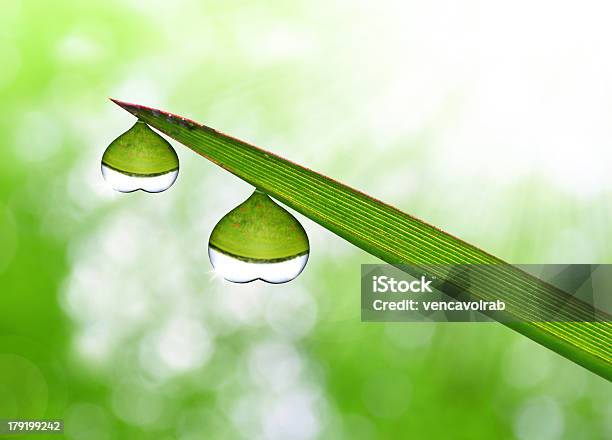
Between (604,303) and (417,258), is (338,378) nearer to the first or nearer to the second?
(604,303)

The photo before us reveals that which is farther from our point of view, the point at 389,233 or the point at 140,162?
the point at 140,162

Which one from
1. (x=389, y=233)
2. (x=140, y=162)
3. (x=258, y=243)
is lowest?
(x=389, y=233)

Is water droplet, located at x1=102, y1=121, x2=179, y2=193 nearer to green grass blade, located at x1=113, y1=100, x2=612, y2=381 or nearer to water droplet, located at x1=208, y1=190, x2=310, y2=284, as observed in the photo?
water droplet, located at x1=208, y1=190, x2=310, y2=284

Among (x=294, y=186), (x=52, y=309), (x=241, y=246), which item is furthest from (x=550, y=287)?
(x=52, y=309)

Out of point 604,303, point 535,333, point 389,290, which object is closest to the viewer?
point 535,333

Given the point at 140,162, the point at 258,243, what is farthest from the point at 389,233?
the point at 140,162

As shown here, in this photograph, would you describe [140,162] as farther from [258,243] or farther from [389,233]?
[389,233]
